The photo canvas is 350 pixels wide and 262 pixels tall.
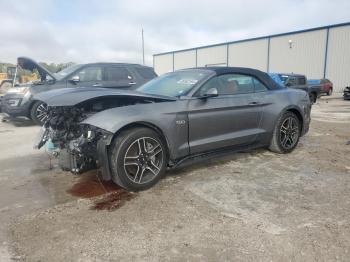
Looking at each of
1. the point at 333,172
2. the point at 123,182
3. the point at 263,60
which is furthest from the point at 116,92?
the point at 263,60

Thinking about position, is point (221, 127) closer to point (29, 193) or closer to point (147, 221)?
point (147, 221)

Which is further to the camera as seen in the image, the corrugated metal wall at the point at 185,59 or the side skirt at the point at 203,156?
the corrugated metal wall at the point at 185,59

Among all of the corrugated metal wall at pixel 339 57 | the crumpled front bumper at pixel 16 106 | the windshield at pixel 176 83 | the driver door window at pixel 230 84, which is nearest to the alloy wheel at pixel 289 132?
the driver door window at pixel 230 84

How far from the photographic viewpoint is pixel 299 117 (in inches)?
234

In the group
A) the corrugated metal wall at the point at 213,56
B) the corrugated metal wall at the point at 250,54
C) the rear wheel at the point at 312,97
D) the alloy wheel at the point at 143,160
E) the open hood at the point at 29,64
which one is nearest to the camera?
the alloy wheel at the point at 143,160

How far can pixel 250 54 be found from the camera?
1307 inches

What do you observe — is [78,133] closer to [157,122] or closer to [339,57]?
[157,122]

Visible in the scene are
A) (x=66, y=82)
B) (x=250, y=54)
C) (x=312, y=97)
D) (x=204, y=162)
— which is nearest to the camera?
(x=204, y=162)

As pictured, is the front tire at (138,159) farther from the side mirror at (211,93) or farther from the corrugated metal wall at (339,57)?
the corrugated metal wall at (339,57)

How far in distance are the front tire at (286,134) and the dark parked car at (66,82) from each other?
14.4 ft

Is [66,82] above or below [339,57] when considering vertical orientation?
below

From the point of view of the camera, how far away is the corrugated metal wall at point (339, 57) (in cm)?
2516

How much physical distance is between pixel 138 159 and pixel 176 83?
1.48 meters

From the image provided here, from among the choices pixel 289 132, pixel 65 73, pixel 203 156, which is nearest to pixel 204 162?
pixel 203 156
